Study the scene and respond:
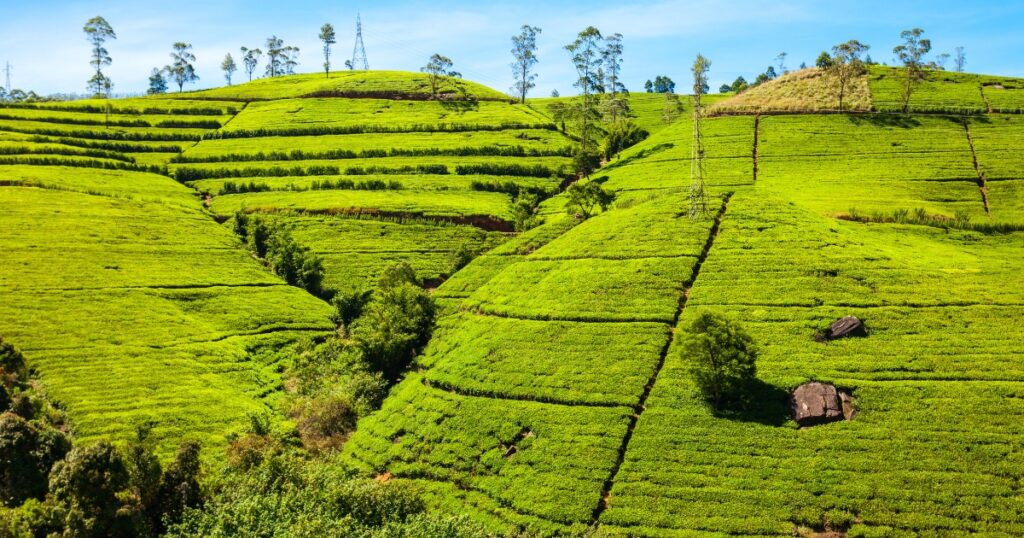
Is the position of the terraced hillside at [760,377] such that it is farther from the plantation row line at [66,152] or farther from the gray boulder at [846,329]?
the plantation row line at [66,152]

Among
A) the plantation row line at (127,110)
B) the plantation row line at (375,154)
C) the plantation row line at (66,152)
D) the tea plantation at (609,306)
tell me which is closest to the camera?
the tea plantation at (609,306)

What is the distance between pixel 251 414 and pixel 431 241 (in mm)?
48503

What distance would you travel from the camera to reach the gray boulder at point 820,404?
2128 inches

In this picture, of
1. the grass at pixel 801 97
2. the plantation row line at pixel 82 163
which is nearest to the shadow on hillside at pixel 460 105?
the grass at pixel 801 97

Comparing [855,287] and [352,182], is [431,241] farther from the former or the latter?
[855,287]

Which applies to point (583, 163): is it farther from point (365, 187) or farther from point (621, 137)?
point (365, 187)

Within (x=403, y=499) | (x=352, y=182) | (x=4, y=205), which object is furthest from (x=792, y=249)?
(x=4, y=205)

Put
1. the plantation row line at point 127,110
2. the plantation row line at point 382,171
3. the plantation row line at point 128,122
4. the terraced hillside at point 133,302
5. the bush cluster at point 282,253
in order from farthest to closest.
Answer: the plantation row line at point 127,110 → the plantation row line at point 128,122 → the plantation row line at point 382,171 → the bush cluster at point 282,253 → the terraced hillside at point 133,302

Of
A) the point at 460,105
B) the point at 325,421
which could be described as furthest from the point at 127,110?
the point at 325,421

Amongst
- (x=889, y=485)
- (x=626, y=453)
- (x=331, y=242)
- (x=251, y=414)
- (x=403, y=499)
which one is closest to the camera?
(x=889, y=485)

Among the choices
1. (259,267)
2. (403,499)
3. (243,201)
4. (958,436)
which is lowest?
(403,499)

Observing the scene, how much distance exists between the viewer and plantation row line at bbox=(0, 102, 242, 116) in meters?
176

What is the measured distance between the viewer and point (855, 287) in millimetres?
69188

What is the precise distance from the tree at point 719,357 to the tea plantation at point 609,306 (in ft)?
4.86
